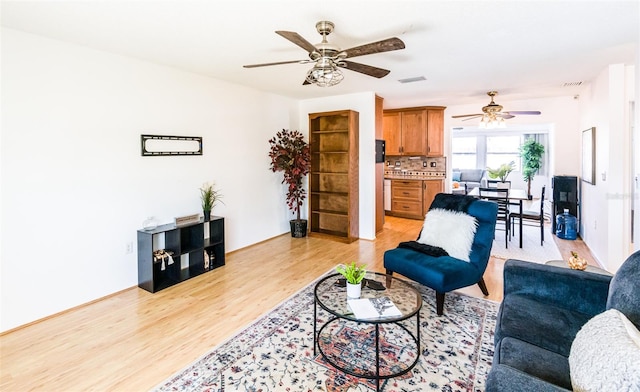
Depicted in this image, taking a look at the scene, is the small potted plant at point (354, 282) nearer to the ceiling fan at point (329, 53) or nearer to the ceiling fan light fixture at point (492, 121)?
the ceiling fan at point (329, 53)

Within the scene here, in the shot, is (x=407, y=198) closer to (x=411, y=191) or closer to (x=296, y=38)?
(x=411, y=191)

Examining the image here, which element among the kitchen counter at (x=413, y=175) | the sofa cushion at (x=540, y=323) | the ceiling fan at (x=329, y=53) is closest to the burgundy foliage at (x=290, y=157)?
the ceiling fan at (x=329, y=53)

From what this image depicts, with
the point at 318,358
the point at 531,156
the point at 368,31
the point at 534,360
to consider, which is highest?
the point at 368,31

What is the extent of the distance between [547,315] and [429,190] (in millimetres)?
5411

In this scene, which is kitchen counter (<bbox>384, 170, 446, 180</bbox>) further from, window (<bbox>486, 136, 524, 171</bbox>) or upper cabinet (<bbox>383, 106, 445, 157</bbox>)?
window (<bbox>486, 136, 524, 171</bbox>)

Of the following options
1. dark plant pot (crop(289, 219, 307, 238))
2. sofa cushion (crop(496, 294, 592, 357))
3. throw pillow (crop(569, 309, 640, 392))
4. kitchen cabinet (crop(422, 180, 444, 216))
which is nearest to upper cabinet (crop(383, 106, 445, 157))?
kitchen cabinet (crop(422, 180, 444, 216))

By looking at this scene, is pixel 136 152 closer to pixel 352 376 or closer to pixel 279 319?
pixel 279 319

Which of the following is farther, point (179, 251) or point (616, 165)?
point (616, 165)

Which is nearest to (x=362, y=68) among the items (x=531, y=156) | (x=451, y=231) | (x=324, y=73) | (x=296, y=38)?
(x=324, y=73)

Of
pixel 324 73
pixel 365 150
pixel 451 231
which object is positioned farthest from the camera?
pixel 365 150

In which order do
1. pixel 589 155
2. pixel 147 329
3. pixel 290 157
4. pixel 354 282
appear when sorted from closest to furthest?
pixel 354 282, pixel 147 329, pixel 589 155, pixel 290 157

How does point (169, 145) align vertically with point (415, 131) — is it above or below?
below

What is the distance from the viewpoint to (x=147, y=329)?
105 inches

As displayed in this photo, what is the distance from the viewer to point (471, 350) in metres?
2.31
